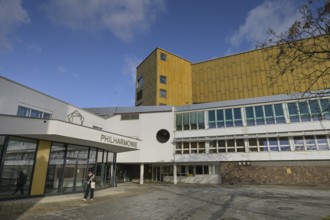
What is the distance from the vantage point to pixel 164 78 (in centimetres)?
3834

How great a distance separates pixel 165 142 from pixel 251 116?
10.7 m

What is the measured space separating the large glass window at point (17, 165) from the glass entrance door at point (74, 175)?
8.76 feet

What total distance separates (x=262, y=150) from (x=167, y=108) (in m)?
12.5

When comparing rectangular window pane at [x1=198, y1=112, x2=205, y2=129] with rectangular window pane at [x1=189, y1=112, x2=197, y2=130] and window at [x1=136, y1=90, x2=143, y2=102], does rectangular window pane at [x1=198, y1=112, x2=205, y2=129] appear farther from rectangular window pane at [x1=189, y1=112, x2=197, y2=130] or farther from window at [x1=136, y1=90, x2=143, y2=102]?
window at [x1=136, y1=90, x2=143, y2=102]

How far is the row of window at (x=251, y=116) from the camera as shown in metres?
22.9

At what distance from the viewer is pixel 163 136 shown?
95.1ft

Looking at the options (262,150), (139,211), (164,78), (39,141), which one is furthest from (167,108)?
(139,211)

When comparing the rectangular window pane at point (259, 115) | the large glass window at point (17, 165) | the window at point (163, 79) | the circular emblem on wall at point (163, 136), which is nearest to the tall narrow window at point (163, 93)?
the window at point (163, 79)

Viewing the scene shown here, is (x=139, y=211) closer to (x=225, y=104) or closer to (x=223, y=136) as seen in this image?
(x=223, y=136)

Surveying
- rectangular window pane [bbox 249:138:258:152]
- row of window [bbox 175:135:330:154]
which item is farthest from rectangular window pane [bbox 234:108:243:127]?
rectangular window pane [bbox 249:138:258:152]

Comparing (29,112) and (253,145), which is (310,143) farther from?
(29,112)

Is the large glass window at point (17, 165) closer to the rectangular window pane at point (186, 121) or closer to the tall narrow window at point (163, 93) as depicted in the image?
the rectangular window pane at point (186, 121)

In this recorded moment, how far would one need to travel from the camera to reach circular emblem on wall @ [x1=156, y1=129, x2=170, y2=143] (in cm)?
2872

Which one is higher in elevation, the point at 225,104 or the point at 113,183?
the point at 225,104
